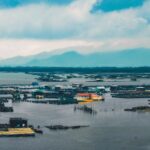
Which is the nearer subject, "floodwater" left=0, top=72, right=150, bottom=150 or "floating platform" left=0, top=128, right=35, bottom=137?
"floodwater" left=0, top=72, right=150, bottom=150

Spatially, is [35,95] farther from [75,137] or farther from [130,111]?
[75,137]

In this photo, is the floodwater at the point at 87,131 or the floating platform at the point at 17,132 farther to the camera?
the floating platform at the point at 17,132

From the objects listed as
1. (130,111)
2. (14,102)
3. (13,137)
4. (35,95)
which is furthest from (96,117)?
(35,95)

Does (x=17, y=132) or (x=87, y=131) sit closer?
(x=17, y=132)
